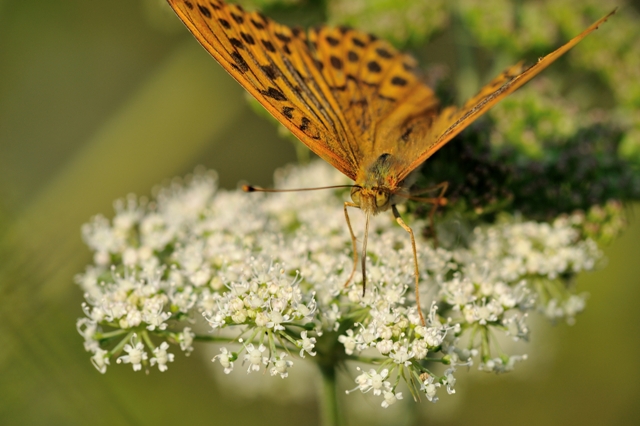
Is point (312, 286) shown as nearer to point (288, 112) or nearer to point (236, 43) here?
point (288, 112)

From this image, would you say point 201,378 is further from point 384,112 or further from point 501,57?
point 501,57

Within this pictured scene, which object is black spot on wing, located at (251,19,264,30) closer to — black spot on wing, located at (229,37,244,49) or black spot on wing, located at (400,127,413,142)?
black spot on wing, located at (229,37,244,49)

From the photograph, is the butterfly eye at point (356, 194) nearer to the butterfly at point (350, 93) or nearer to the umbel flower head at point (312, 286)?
the butterfly at point (350, 93)

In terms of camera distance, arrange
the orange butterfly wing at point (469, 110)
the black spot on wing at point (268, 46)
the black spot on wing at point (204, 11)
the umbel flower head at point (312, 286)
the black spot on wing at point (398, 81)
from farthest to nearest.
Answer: the black spot on wing at point (398, 81) → the black spot on wing at point (268, 46) → the black spot on wing at point (204, 11) → the umbel flower head at point (312, 286) → the orange butterfly wing at point (469, 110)

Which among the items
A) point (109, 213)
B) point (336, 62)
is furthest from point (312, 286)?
point (109, 213)

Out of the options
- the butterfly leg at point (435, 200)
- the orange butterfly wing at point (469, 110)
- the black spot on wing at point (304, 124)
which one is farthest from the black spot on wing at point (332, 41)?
the butterfly leg at point (435, 200)

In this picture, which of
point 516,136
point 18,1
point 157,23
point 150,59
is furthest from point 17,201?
point 516,136
